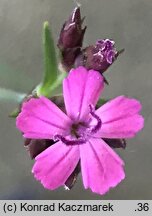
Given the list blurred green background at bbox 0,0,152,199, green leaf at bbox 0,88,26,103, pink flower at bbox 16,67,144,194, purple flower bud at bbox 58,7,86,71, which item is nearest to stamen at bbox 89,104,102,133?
pink flower at bbox 16,67,144,194

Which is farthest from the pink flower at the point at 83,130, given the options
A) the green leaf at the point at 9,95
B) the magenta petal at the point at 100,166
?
the green leaf at the point at 9,95

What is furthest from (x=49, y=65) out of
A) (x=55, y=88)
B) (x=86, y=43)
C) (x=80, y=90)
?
(x=86, y=43)

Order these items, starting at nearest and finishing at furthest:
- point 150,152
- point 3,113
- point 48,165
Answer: point 48,165, point 3,113, point 150,152

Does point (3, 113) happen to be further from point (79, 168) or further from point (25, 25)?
point (79, 168)

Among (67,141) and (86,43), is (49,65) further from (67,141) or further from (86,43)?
(86,43)

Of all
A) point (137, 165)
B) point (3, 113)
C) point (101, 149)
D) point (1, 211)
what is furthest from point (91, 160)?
point (137, 165)

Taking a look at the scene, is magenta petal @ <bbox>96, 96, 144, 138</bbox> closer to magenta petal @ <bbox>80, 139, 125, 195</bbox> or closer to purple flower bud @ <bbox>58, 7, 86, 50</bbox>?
magenta petal @ <bbox>80, 139, 125, 195</bbox>
